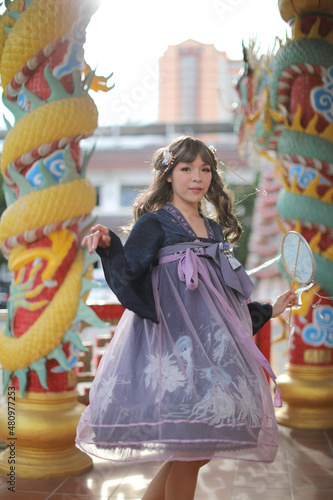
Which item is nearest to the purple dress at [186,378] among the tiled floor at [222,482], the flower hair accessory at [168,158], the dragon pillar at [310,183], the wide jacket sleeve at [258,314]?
the wide jacket sleeve at [258,314]

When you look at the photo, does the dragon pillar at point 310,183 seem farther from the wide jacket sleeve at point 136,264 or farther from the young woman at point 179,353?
the wide jacket sleeve at point 136,264

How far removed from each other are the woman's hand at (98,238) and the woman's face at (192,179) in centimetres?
37

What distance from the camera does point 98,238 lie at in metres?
1.84

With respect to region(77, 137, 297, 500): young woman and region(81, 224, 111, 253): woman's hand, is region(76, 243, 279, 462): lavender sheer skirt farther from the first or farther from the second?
region(81, 224, 111, 253): woman's hand

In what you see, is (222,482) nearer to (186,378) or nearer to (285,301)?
(285,301)

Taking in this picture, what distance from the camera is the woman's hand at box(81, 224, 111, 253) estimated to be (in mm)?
1834

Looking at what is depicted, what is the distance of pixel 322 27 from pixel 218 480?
281 cm

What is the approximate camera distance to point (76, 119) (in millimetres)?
2883

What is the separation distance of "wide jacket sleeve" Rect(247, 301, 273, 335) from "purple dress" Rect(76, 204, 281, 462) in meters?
0.16

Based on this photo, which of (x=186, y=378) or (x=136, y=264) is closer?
(x=186, y=378)

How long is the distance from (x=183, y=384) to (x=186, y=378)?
2 cm

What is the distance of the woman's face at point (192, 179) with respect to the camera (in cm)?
210

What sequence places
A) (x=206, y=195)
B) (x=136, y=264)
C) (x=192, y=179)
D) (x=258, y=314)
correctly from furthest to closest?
1. (x=206, y=195)
2. (x=258, y=314)
3. (x=192, y=179)
4. (x=136, y=264)

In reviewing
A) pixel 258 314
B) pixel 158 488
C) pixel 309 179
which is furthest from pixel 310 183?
pixel 158 488
